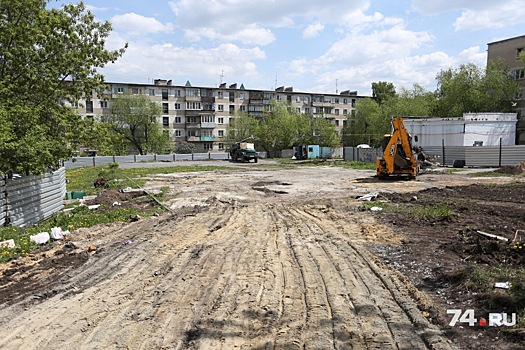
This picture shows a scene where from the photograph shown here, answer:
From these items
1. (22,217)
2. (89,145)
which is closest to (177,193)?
(89,145)

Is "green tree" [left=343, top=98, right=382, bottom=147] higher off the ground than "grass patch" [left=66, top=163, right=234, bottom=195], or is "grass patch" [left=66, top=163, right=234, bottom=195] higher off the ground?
"green tree" [left=343, top=98, right=382, bottom=147]

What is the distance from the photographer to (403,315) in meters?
4.65

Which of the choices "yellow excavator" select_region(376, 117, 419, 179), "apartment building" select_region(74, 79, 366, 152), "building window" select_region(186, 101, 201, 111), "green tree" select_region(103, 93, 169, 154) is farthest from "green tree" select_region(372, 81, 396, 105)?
"yellow excavator" select_region(376, 117, 419, 179)

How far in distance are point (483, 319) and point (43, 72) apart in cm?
1370

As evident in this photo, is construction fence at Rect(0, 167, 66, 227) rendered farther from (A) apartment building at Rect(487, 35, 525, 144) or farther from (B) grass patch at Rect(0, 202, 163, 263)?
(A) apartment building at Rect(487, 35, 525, 144)

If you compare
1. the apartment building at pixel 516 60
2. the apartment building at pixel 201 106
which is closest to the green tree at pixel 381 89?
the apartment building at pixel 201 106

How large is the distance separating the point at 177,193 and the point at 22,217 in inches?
320

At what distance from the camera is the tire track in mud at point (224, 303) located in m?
4.15

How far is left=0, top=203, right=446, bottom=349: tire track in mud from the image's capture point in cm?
415

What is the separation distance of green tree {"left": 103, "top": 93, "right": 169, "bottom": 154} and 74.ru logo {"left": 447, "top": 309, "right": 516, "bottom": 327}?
6727cm

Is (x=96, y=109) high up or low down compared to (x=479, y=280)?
up

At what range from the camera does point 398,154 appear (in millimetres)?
22281

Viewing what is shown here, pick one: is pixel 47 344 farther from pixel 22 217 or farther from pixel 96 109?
pixel 96 109

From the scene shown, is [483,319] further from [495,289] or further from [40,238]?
[40,238]
